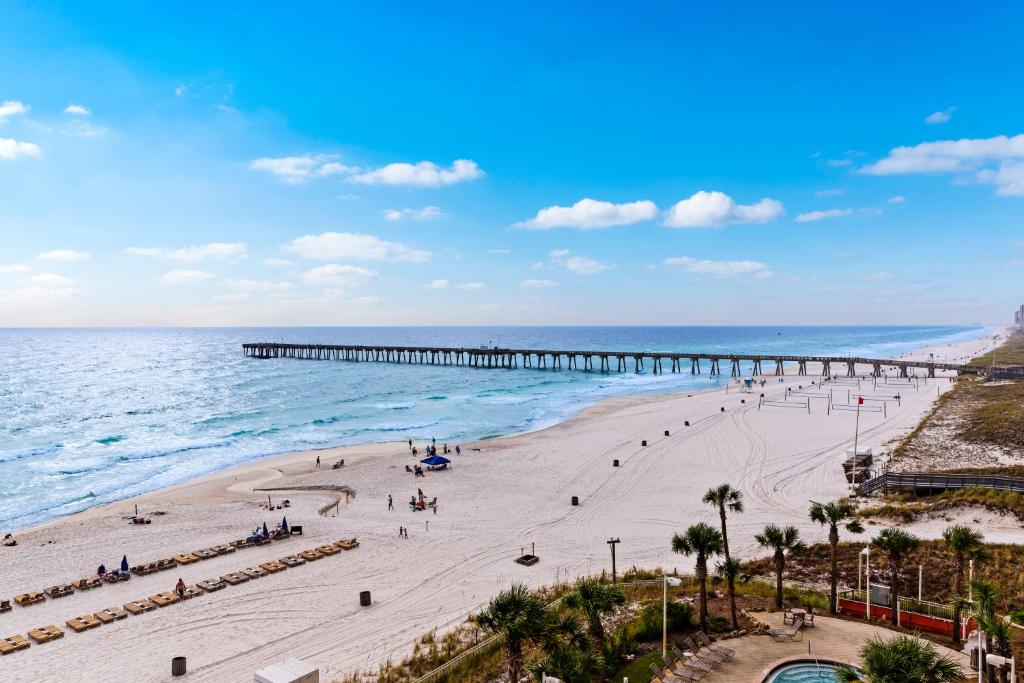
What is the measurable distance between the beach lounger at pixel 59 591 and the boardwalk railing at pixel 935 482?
112ft

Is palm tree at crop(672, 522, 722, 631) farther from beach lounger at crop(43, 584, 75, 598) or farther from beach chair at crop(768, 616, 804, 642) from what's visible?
beach lounger at crop(43, 584, 75, 598)

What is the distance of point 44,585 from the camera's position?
22.3 metres

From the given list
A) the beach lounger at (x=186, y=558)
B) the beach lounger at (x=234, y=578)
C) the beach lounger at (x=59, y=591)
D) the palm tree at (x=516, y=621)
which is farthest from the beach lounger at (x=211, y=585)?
the palm tree at (x=516, y=621)

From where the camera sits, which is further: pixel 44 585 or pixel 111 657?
pixel 44 585

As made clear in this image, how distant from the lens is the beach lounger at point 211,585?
21.2 meters

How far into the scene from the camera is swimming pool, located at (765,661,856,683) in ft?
42.4

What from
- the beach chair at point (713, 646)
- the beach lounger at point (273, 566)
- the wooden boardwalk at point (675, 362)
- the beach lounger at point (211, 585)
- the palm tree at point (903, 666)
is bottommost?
the beach lounger at point (211, 585)

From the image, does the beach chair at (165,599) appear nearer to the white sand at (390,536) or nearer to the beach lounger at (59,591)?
the white sand at (390,536)

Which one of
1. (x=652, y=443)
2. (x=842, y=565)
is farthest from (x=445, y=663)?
(x=652, y=443)

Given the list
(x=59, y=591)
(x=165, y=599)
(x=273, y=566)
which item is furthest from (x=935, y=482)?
(x=59, y=591)

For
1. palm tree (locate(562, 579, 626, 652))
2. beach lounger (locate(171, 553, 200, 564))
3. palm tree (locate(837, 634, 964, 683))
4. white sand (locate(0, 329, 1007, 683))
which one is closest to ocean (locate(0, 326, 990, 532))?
white sand (locate(0, 329, 1007, 683))

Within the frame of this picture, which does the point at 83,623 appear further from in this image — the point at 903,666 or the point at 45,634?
the point at 903,666

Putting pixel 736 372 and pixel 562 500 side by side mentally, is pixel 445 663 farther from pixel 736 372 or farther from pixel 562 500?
pixel 736 372

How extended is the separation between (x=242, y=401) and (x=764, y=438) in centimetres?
6085
